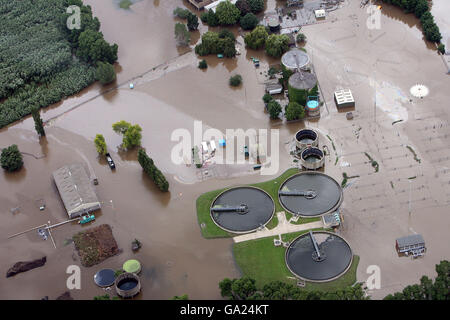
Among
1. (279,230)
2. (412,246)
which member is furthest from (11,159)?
(412,246)

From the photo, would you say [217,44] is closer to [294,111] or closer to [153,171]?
[294,111]

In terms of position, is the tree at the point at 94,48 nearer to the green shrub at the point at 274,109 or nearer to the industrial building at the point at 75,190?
the industrial building at the point at 75,190

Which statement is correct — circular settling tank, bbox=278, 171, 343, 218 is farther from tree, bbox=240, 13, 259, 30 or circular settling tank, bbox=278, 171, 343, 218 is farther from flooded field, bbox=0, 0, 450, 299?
tree, bbox=240, 13, 259, 30

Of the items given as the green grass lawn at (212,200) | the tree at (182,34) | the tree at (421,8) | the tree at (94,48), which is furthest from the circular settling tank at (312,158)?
the tree at (94,48)

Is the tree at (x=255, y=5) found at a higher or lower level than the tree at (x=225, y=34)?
higher

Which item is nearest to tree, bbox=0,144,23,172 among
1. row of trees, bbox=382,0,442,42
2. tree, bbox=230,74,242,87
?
tree, bbox=230,74,242,87

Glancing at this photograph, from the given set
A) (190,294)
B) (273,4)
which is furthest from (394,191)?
(273,4)

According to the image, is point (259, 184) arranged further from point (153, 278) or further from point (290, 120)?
point (153, 278)
